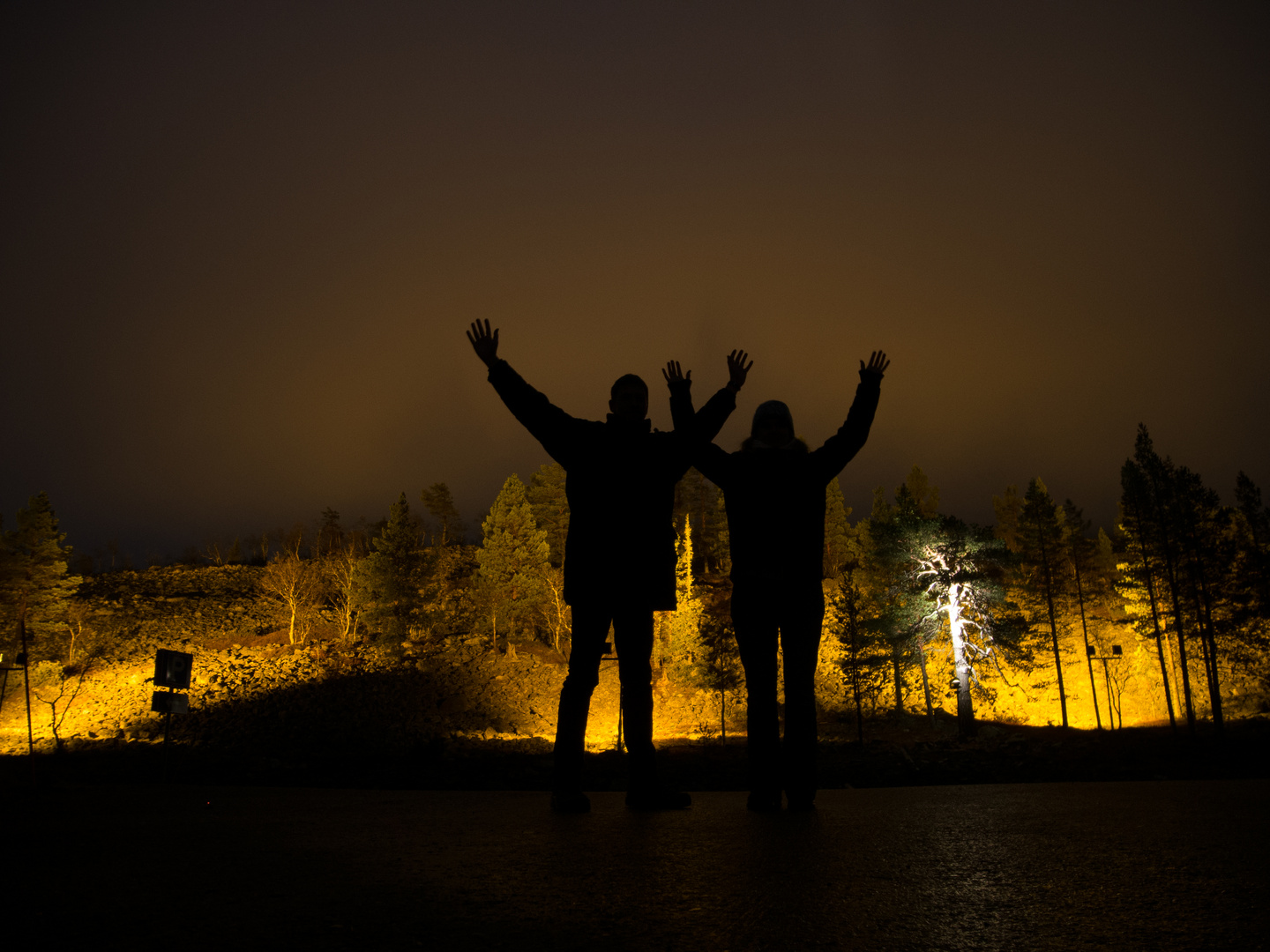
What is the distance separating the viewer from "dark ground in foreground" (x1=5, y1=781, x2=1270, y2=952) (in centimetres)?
179

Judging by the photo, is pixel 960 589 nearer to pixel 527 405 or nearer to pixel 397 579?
pixel 397 579

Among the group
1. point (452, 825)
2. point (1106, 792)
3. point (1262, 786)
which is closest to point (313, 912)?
point (452, 825)

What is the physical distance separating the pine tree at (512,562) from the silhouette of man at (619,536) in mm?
47273

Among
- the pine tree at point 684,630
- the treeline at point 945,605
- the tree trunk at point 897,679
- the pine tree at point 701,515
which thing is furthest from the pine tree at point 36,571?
the pine tree at point 701,515

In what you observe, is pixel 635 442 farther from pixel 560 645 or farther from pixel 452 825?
pixel 560 645

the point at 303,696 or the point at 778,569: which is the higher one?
the point at 778,569

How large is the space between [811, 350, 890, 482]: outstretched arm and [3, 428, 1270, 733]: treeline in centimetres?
3063

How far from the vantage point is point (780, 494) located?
479cm

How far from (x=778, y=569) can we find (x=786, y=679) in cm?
68

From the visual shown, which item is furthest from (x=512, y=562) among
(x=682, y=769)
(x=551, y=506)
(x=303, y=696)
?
(x=682, y=769)

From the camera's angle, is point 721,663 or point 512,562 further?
point 512,562

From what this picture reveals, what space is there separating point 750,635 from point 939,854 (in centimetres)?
184

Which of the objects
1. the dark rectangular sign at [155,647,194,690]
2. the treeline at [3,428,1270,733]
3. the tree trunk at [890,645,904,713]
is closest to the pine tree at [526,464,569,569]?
the treeline at [3,428,1270,733]

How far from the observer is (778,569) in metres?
4.62
